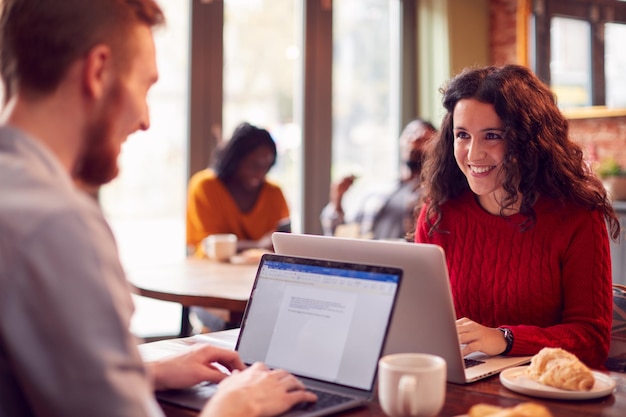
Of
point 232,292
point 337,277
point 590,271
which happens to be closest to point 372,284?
point 337,277

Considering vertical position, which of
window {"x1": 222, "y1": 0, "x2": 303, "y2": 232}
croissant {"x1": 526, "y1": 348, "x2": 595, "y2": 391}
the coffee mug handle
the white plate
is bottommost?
the white plate

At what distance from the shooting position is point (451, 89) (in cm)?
202

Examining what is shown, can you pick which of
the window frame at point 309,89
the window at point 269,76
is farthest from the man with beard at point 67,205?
the window at point 269,76

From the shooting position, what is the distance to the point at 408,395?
1.04m

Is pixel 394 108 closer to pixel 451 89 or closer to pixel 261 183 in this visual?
pixel 261 183

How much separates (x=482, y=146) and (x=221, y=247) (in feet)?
5.37

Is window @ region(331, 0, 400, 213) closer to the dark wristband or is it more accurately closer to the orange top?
the orange top

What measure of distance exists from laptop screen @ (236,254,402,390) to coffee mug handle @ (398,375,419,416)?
173 mm

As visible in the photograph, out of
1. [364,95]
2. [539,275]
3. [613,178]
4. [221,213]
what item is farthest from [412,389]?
[364,95]

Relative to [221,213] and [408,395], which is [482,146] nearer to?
[408,395]

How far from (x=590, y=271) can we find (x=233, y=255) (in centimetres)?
188

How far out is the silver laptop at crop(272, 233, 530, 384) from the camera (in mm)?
1338

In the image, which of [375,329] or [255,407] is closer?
[255,407]

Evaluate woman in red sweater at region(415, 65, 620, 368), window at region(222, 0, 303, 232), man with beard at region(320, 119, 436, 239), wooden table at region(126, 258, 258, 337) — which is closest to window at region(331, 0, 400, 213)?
window at region(222, 0, 303, 232)
